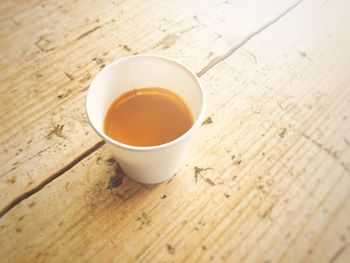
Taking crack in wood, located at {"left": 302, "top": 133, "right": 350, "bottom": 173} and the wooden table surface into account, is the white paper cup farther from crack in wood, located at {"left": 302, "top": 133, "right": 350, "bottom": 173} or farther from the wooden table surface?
crack in wood, located at {"left": 302, "top": 133, "right": 350, "bottom": 173}

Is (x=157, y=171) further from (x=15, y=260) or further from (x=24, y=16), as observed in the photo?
(x=24, y=16)

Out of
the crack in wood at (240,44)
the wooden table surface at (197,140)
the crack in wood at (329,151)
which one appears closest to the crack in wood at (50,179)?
the wooden table surface at (197,140)

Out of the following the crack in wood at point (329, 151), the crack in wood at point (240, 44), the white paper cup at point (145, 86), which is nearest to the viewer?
the white paper cup at point (145, 86)

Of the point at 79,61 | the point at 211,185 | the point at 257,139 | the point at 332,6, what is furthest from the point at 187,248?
the point at 332,6

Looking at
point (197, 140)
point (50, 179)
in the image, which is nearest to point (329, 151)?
point (197, 140)

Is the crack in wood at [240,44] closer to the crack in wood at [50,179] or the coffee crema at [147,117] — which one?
the coffee crema at [147,117]

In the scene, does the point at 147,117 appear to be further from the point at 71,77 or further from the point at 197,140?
the point at 71,77
